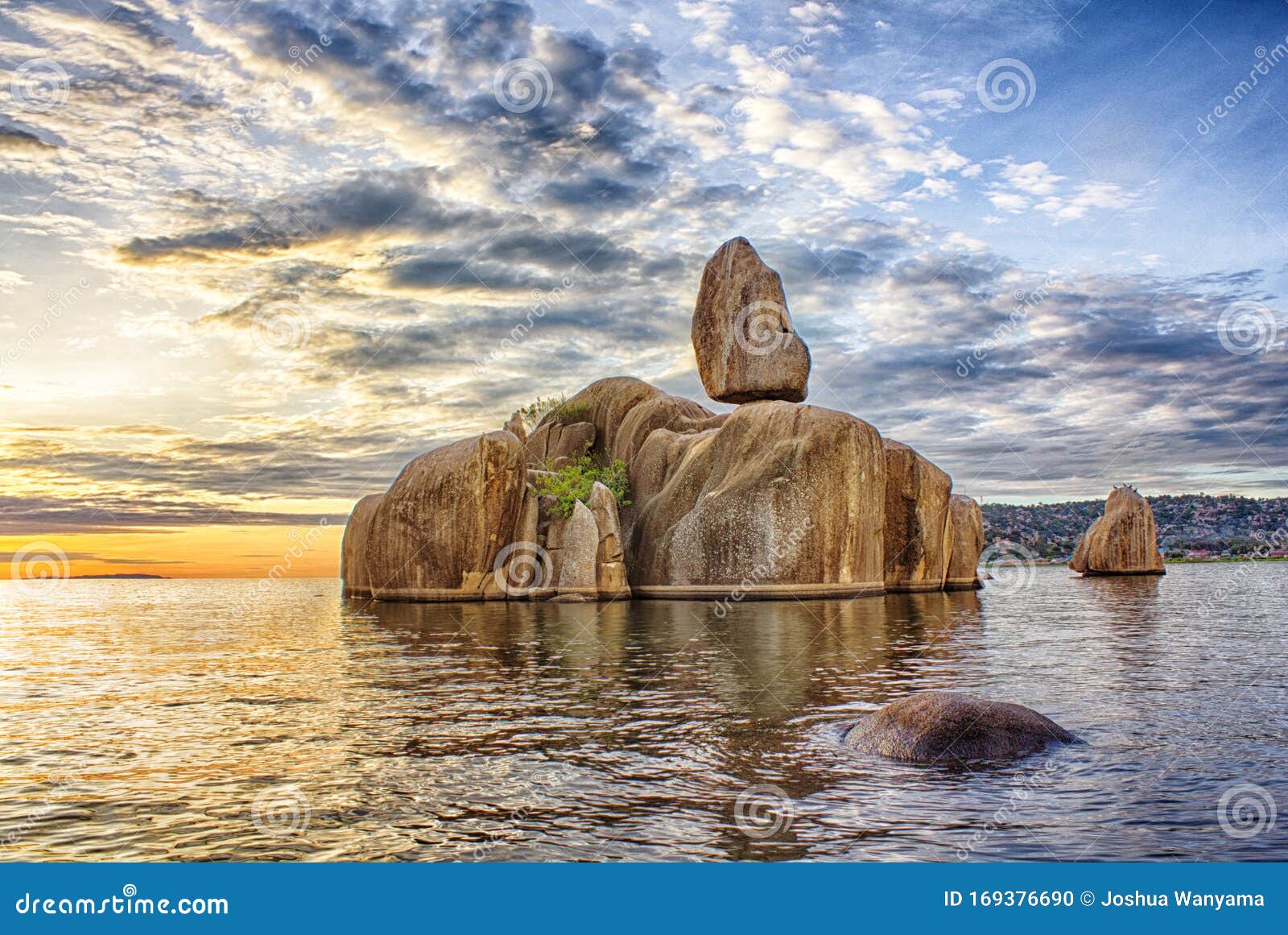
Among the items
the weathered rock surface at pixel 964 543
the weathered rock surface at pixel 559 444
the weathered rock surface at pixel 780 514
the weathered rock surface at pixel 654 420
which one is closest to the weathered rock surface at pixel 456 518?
the weathered rock surface at pixel 780 514

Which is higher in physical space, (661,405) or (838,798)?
(661,405)

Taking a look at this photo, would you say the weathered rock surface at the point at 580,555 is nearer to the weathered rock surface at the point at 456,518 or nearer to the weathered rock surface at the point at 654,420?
the weathered rock surface at the point at 456,518

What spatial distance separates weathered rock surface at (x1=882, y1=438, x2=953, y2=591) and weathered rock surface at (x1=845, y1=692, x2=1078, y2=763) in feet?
159

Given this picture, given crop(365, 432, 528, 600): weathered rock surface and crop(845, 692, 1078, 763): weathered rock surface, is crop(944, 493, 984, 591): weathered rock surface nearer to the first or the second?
crop(365, 432, 528, 600): weathered rock surface

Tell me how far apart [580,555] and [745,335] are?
1875 cm

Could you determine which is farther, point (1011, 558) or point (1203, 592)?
point (1011, 558)

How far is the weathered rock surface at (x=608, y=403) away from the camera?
73000 mm

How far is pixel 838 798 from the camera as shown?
9805 millimetres

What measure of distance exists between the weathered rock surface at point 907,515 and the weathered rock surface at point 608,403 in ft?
62.6

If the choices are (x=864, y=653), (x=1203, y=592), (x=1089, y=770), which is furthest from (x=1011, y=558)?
(x=1089, y=770)

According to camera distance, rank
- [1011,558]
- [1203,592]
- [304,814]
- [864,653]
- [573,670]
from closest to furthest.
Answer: [304,814]
[573,670]
[864,653]
[1203,592]
[1011,558]

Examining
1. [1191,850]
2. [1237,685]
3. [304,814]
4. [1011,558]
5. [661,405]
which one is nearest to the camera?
[1191,850]

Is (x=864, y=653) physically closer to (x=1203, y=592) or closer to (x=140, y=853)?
(x=140, y=853)

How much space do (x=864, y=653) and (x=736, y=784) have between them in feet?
45.1
